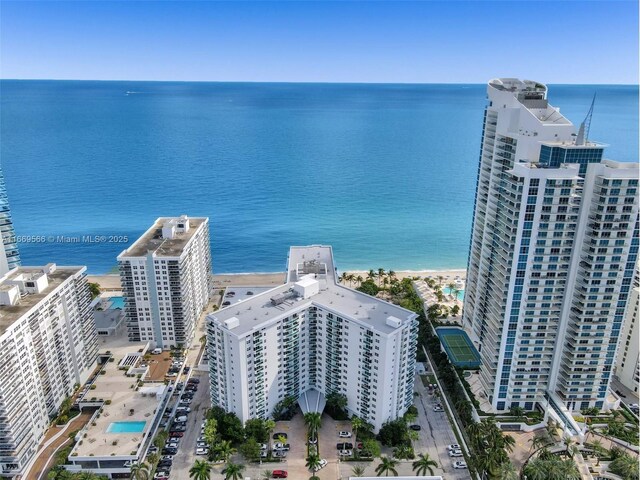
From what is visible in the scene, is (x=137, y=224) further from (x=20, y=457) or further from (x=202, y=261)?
(x=20, y=457)

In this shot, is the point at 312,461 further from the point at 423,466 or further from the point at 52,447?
the point at 52,447

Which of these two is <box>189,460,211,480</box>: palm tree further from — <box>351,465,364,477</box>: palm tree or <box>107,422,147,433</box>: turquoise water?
<box>351,465,364,477</box>: palm tree

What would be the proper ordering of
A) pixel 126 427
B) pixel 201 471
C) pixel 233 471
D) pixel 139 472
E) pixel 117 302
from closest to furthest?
1. pixel 233 471
2. pixel 201 471
3. pixel 139 472
4. pixel 126 427
5. pixel 117 302

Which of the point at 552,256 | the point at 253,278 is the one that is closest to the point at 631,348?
the point at 552,256

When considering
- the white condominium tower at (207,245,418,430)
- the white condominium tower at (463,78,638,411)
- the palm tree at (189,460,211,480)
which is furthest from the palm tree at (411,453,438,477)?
the palm tree at (189,460,211,480)

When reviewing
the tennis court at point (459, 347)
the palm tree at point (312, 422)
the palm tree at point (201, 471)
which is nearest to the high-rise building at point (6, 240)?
the palm tree at point (201, 471)

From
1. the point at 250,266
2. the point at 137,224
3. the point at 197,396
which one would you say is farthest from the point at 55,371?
the point at 137,224
